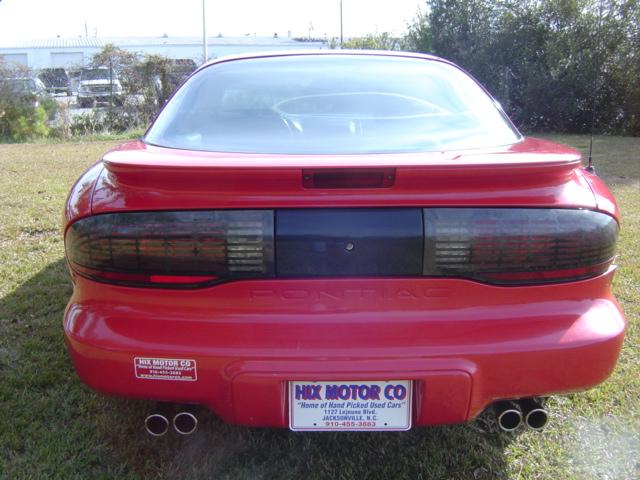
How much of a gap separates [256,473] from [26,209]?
426 centimetres

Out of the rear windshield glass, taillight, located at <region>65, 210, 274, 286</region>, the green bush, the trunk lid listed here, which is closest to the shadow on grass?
taillight, located at <region>65, 210, 274, 286</region>

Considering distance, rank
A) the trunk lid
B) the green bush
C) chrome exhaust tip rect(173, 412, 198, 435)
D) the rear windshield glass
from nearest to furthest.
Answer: the trunk lid
chrome exhaust tip rect(173, 412, 198, 435)
the rear windshield glass
the green bush

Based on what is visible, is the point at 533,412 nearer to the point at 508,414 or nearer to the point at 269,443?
the point at 508,414

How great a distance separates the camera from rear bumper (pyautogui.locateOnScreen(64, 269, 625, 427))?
5.31 ft

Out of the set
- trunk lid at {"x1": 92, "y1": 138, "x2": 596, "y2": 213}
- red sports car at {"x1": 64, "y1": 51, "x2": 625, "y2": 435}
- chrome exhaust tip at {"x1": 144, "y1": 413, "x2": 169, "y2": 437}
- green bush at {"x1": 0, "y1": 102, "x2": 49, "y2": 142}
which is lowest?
green bush at {"x1": 0, "y1": 102, "x2": 49, "y2": 142}

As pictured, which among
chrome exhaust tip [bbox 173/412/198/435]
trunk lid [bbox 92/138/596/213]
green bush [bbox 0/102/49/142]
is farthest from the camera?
green bush [bbox 0/102/49/142]

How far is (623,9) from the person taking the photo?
13.1 metres

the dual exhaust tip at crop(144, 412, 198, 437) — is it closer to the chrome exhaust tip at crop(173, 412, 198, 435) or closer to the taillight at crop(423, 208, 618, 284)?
the chrome exhaust tip at crop(173, 412, 198, 435)

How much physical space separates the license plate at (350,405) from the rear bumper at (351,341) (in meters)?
0.04

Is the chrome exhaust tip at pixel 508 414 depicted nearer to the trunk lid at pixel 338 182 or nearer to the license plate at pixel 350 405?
the license plate at pixel 350 405

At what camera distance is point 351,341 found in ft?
5.36

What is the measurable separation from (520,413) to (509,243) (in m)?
0.56

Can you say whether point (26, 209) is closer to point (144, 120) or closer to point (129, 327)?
point (129, 327)

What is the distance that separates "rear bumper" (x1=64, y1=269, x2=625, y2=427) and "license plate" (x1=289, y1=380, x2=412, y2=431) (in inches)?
1.6
